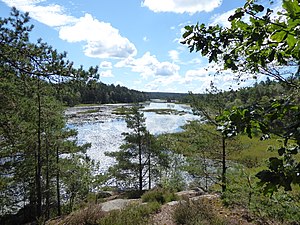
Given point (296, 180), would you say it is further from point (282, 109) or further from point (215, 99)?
point (215, 99)

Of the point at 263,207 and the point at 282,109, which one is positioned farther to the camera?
the point at 263,207

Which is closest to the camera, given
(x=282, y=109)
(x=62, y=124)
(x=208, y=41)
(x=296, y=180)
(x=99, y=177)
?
(x=296, y=180)

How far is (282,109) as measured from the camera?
117 centimetres

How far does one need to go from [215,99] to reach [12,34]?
28.8 ft

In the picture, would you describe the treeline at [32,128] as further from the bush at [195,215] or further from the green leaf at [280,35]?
the green leaf at [280,35]

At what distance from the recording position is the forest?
117cm

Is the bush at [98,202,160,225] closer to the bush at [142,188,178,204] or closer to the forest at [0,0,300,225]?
the forest at [0,0,300,225]

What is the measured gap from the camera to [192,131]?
566 inches

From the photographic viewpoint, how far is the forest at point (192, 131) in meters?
1.17

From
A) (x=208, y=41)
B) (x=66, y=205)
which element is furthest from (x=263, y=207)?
(x=66, y=205)

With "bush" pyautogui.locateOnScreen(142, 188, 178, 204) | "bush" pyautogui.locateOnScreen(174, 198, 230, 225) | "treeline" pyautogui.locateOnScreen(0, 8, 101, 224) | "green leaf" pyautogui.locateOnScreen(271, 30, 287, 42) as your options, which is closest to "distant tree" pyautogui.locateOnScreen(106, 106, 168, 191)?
"treeline" pyautogui.locateOnScreen(0, 8, 101, 224)

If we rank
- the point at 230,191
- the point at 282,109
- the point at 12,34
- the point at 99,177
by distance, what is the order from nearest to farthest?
the point at 282,109 → the point at 12,34 → the point at 230,191 → the point at 99,177

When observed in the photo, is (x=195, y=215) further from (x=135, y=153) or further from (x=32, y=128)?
(x=135, y=153)

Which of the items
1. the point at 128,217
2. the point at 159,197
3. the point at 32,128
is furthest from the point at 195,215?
the point at 32,128
